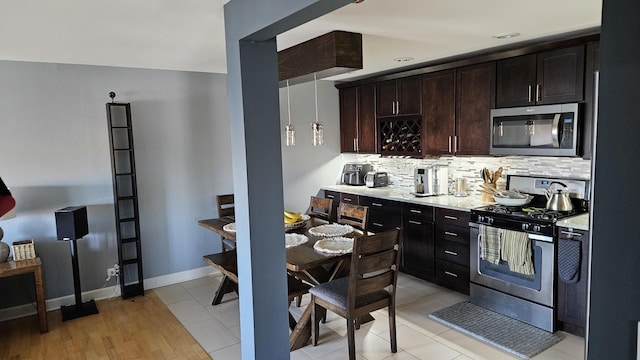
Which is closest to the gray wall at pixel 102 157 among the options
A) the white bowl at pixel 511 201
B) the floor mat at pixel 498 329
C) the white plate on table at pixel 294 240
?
the white plate on table at pixel 294 240

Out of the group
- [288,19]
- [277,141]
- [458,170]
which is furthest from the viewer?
[458,170]

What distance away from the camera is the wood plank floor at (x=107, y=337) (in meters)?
3.22

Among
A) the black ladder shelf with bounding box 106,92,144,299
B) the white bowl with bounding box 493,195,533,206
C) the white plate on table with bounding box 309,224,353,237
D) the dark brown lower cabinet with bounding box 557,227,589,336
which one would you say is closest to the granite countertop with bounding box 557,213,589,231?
the dark brown lower cabinet with bounding box 557,227,589,336

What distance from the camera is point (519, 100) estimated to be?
371 centimetres

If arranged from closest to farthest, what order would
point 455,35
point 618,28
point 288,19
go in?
point 618,28 < point 288,19 < point 455,35

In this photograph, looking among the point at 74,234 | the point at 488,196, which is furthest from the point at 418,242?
the point at 74,234

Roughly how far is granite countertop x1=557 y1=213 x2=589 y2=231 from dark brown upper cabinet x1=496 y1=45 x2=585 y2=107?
0.95 meters

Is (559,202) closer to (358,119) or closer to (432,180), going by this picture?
(432,180)

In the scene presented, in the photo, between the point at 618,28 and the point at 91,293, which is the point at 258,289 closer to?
the point at 618,28

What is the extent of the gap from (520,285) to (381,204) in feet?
5.88

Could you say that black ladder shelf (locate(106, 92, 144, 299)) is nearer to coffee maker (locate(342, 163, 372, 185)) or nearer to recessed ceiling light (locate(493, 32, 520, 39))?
coffee maker (locate(342, 163, 372, 185))

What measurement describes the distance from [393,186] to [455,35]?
2.56 m

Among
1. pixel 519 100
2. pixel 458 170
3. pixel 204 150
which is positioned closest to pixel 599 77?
pixel 519 100

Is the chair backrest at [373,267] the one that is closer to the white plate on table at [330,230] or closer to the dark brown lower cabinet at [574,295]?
the white plate on table at [330,230]
